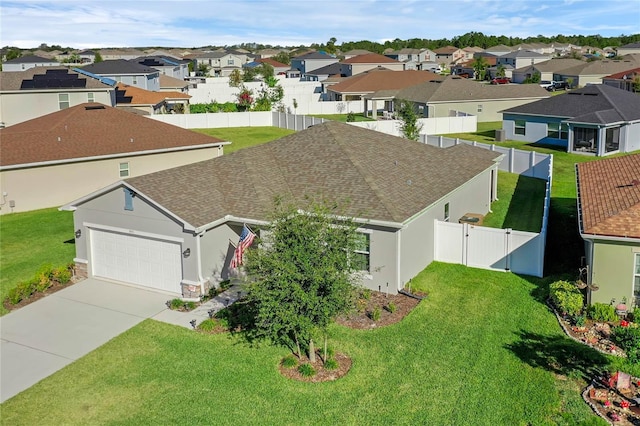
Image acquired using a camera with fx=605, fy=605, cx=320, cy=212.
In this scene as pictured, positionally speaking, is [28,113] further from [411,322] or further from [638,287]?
[638,287]

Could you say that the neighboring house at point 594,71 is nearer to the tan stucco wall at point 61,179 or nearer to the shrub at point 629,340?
the tan stucco wall at point 61,179

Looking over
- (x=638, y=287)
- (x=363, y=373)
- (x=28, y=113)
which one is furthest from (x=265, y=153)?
(x=28, y=113)

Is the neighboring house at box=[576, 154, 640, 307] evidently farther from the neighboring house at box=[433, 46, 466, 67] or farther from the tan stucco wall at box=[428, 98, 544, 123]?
the neighboring house at box=[433, 46, 466, 67]

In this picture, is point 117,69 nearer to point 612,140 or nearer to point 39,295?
point 612,140

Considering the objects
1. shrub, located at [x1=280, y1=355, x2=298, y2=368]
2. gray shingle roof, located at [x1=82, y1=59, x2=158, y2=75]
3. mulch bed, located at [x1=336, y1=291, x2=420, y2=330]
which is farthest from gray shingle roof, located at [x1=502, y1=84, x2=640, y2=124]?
gray shingle roof, located at [x1=82, y1=59, x2=158, y2=75]

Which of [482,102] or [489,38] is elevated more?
[489,38]
